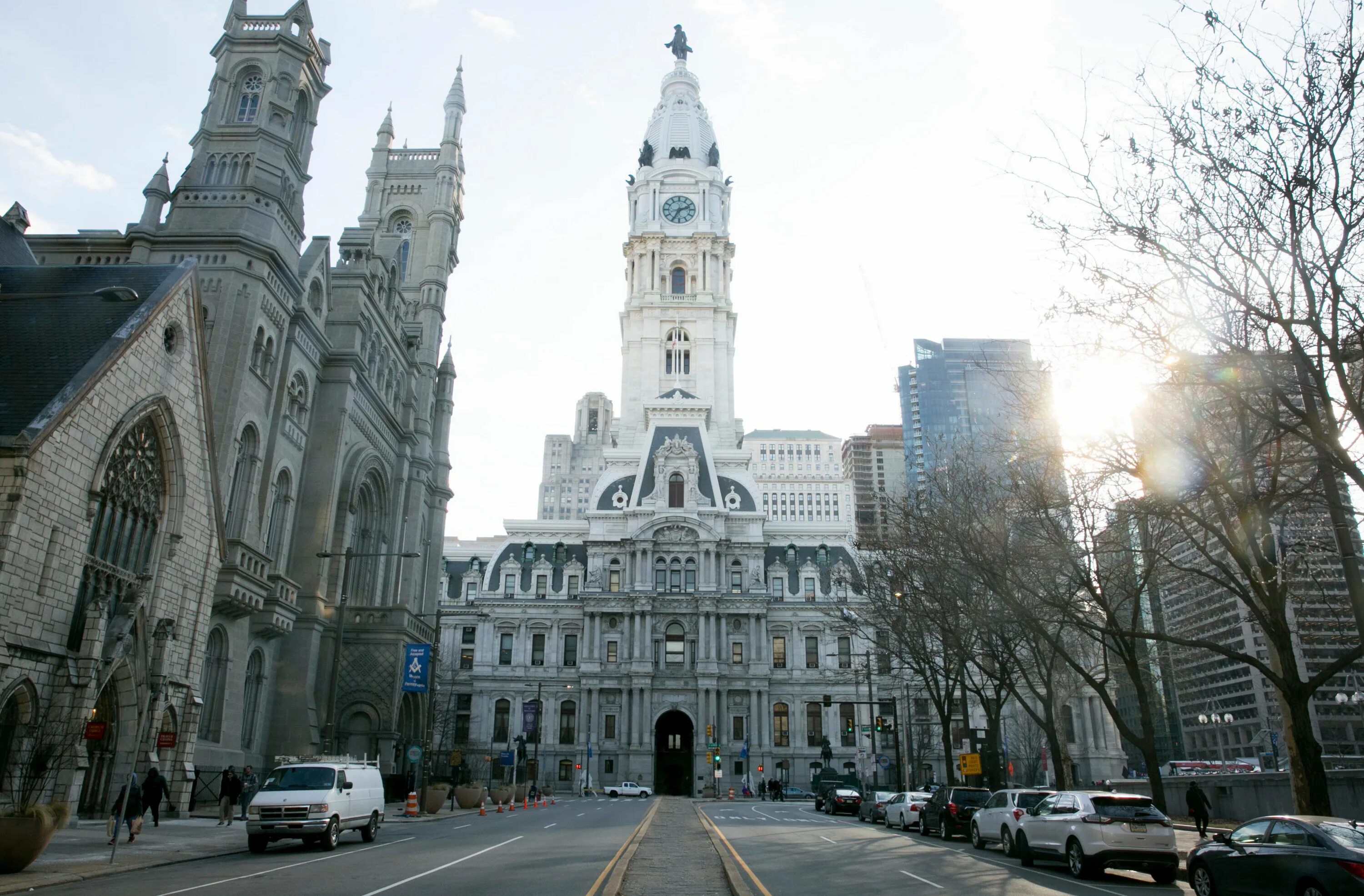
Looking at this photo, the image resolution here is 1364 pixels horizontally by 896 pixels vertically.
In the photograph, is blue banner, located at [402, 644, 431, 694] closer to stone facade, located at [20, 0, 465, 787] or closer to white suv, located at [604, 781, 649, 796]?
stone facade, located at [20, 0, 465, 787]

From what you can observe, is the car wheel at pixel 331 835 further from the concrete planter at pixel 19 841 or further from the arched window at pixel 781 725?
the arched window at pixel 781 725

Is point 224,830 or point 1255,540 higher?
point 1255,540

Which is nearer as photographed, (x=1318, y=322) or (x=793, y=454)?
(x=1318, y=322)

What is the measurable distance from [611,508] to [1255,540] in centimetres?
6774

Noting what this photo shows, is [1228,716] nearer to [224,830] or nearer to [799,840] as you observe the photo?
[799,840]

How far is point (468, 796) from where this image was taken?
4434 cm

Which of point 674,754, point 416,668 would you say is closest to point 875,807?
point 416,668

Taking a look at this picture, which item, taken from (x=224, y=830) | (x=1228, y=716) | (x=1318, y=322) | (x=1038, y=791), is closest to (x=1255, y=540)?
(x=1318, y=322)

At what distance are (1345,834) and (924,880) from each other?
6.58 m

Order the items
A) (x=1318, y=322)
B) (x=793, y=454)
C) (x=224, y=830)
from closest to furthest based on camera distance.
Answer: (x=1318, y=322) < (x=224, y=830) < (x=793, y=454)

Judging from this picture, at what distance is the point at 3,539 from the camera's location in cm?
2084

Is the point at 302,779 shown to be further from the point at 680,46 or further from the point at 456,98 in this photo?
the point at 680,46

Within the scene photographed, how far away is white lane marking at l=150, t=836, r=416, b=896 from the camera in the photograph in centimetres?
1348

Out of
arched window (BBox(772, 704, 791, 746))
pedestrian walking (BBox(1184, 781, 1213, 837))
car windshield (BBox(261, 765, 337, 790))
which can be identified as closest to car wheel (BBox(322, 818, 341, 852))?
car windshield (BBox(261, 765, 337, 790))
